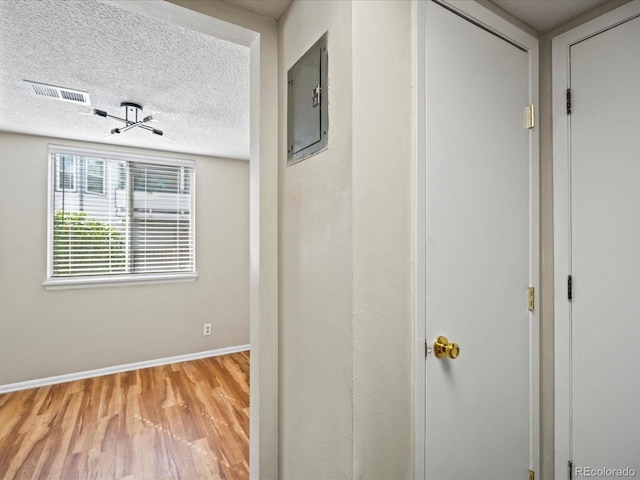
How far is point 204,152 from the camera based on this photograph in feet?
12.9

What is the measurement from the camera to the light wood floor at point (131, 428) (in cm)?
Answer: 210

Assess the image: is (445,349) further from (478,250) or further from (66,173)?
(66,173)

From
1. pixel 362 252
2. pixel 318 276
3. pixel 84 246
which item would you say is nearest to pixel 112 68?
pixel 318 276

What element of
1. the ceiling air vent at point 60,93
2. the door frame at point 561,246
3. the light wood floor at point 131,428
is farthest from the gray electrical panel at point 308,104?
the light wood floor at point 131,428

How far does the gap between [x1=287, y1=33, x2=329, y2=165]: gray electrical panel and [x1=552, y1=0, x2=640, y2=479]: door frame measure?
1053mm

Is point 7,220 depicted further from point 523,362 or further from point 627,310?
point 627,310

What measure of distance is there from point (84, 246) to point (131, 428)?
6.49ft

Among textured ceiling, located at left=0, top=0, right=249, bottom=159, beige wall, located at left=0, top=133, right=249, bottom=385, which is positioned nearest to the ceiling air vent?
textured ceiling, located at left=0, top=0, right=249, bottom=159

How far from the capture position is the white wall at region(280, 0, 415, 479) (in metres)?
0.94

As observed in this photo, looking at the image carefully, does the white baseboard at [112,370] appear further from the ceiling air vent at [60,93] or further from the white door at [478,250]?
the white door at [478,250]

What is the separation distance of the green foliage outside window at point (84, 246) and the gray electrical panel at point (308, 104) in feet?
10.5

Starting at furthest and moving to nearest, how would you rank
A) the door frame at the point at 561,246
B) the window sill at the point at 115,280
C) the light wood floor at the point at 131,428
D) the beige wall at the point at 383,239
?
the window sill at the point at 115,280
the light wood floor at the point at 131,428
the door frame at the point at 561,246
the beige wall at the point at 383,239

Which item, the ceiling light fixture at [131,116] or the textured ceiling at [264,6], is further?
the ceiling light fixture at [131,116]

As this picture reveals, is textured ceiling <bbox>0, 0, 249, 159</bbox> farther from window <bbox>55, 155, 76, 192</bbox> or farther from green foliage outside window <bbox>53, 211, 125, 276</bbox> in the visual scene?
green foliage outside window <bbox>53, 211, 125, 276</bbox>
